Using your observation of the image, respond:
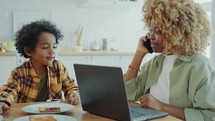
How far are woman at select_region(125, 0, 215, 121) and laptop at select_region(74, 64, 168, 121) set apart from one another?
16 cm

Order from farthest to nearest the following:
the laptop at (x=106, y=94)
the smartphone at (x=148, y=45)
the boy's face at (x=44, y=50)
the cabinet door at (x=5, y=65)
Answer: the cabinet door at (x=5, y=65), the boy's face at (x=44, y=50), the smartphone at (x=148, y=45), the laptop at (x=106, y=94)

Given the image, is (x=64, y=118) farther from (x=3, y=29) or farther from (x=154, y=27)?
(x=3, y=29)

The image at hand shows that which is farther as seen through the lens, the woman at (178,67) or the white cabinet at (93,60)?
the white cabinet at (93,60)

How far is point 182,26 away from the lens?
1399 millimetres

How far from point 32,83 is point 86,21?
9.97ft

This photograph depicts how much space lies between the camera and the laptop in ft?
3.47

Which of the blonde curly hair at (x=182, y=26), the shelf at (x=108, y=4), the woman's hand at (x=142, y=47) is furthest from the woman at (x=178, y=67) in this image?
the shelf at (x=108, y=4)

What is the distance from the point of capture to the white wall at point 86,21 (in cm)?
436

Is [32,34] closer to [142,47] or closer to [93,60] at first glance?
[142,47]

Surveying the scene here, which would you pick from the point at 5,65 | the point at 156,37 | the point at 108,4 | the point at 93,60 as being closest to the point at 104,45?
the point at 93,60

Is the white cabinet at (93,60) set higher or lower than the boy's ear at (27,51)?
lower

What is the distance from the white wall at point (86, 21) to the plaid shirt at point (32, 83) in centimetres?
274

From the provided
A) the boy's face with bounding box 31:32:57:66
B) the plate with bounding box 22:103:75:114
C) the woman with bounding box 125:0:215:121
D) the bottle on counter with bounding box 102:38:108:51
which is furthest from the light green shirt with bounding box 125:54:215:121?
the bottle on counter with bounding box 102:38:108:51

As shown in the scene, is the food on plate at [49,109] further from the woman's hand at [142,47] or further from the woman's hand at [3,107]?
the woman's hand at [142,47]
